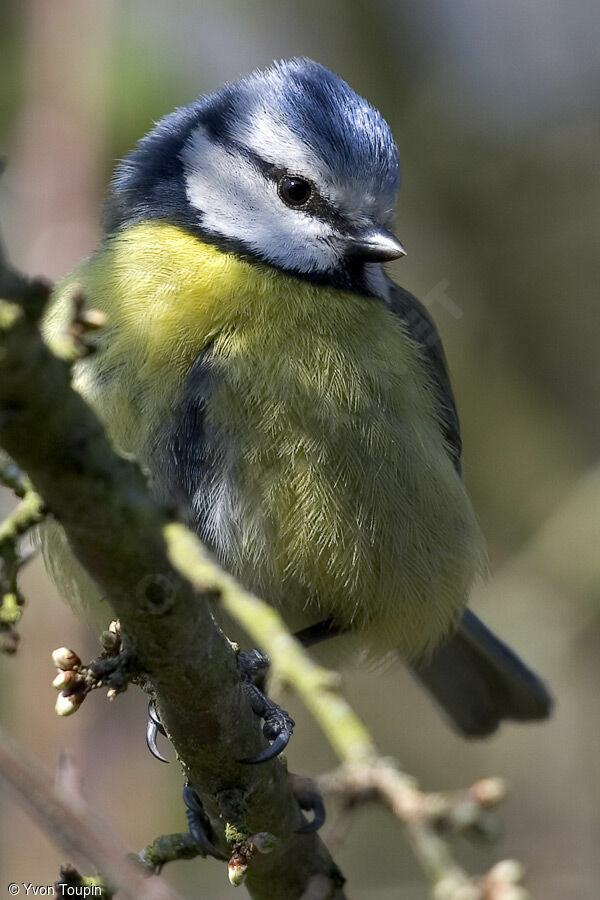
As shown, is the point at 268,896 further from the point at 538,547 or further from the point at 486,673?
the point at 538,547

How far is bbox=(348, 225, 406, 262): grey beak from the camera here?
121 inches

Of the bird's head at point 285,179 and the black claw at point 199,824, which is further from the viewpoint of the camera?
the bird's head at point 285,179

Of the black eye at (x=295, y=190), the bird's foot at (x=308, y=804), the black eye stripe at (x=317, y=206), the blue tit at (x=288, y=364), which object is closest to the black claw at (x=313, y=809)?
the bird's foot at (x=308, y=804)

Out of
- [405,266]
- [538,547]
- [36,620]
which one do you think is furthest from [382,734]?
[405,266]

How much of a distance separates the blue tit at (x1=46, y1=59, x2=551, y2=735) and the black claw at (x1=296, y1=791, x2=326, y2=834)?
0.51 m

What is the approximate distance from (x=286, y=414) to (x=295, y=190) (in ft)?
→ 2.67

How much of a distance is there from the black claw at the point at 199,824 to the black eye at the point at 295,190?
1.66 meters

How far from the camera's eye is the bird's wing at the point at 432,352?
339cm

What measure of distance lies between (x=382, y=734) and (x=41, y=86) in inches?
135

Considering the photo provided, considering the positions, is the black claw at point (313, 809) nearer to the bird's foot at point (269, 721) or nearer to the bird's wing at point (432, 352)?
the bird's foot at point (269, 721)

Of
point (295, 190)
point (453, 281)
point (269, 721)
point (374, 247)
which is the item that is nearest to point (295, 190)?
point (295, 190)

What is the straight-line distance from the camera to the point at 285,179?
3.21 metres

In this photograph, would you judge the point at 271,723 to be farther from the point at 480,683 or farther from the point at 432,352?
the point at 480,683

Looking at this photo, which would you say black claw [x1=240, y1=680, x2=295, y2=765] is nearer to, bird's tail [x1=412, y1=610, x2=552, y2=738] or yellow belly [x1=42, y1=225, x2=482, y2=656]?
yellow belly [x1=42, y1=225, x2=482, y2=656]
